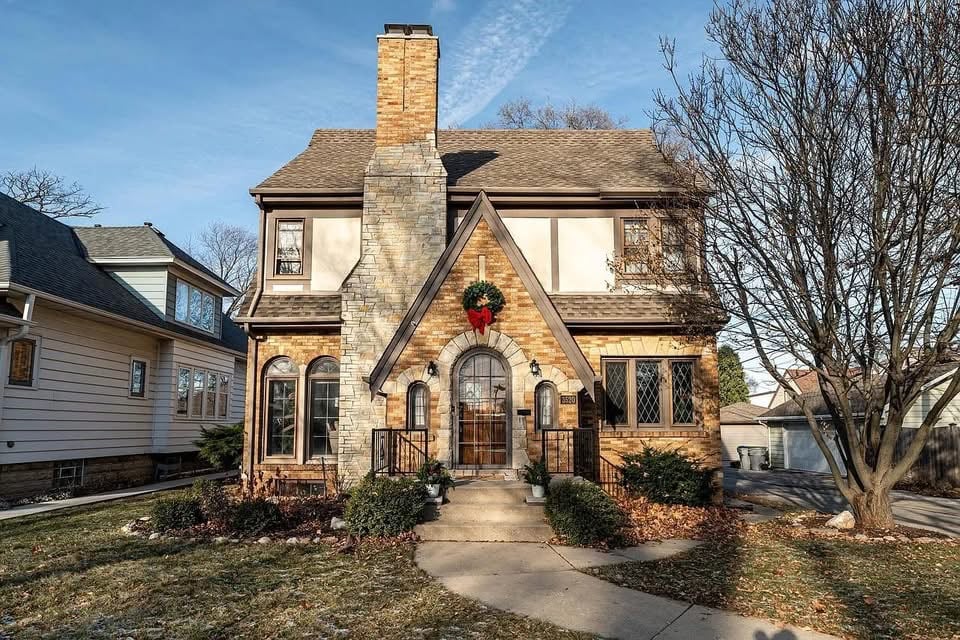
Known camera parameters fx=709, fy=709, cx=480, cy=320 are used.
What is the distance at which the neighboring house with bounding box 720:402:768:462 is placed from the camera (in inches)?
1438

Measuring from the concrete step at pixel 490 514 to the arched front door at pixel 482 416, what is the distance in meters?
2.09

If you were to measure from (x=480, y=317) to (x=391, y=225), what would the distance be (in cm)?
312

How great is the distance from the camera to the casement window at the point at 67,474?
16.1 metres

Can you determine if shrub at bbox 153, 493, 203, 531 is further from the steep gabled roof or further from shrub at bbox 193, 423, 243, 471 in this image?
shrub at bbox 193, 423, 243, 471

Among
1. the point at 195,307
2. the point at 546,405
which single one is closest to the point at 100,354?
the point at 195,307

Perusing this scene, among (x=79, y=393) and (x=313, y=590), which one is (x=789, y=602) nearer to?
(x=313, y=590)

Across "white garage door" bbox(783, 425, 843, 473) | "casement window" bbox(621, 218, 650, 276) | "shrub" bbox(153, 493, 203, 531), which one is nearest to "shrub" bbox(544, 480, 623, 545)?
"shrub" bbox(153, 493, 203, 531)

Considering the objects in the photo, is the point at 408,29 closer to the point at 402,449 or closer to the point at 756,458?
the point at 402,449

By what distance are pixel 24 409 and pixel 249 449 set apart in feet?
16.0

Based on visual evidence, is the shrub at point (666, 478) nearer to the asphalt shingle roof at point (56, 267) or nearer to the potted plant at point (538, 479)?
the potted plant at point (538, 479)

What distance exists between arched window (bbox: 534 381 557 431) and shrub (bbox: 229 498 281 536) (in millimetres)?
4816

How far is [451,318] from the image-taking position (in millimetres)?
12961

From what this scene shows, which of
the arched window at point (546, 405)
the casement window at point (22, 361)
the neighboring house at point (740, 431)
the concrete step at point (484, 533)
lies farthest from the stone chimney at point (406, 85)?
the neighboring house at point (740, 431)

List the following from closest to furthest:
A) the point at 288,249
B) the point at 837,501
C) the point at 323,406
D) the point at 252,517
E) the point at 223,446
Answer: the point at 252,517, the point at 323,406, the point at 288,249, the point at 837,501, the point at 223,446
